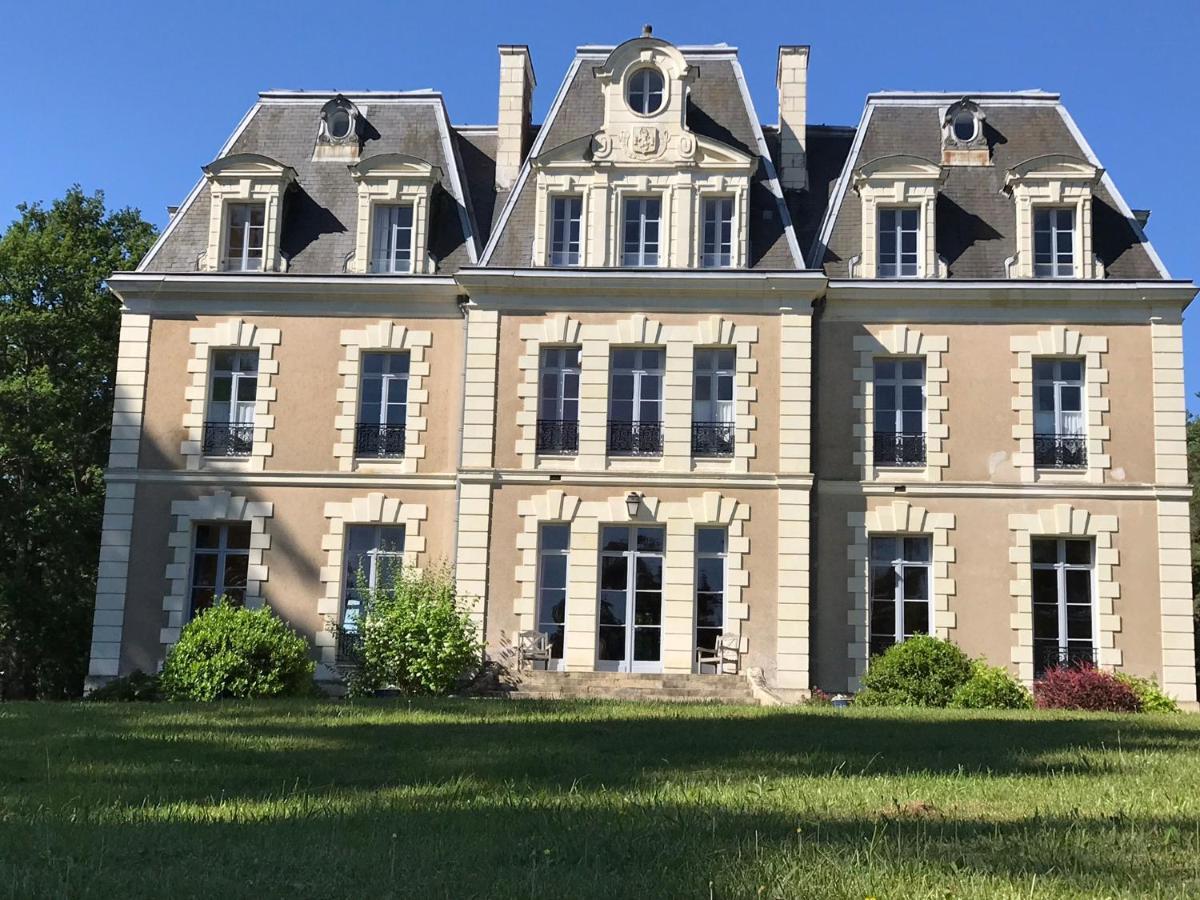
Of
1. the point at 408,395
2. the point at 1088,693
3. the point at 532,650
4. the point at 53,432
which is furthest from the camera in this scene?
the point at 53,432

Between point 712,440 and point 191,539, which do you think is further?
point 191,539

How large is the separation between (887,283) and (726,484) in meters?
4.20

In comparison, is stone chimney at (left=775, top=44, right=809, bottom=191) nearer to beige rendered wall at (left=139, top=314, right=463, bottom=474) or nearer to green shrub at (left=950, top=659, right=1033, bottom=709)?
beige rendered wall at (left=139, top=314, right=463, bottom=474)

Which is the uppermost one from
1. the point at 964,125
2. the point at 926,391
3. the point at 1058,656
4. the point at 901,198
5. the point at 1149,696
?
the point at 964,125

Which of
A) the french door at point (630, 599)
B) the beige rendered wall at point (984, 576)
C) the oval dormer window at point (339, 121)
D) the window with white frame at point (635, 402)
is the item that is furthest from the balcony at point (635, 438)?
the oval dormer window at point (339, 121)

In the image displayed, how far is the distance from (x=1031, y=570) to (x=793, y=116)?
8967 millimetres

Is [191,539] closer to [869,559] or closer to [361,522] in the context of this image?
[361,522]

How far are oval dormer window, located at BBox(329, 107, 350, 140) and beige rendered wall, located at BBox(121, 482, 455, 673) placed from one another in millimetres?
6787

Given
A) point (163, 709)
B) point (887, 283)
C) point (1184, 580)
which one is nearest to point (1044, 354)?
point (887, 283)

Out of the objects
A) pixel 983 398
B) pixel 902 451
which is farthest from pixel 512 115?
pixel 983 398

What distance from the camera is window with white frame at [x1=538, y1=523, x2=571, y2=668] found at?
20.0 meters

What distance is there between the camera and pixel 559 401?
68.5 feet

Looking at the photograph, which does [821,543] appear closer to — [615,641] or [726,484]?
[726,484]

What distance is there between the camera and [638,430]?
20.6 meters
